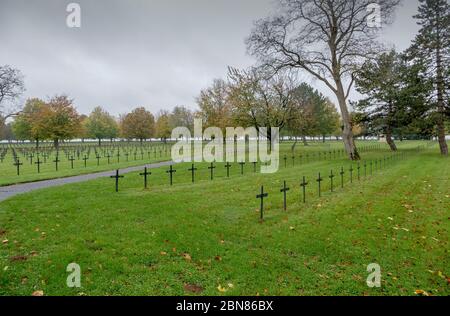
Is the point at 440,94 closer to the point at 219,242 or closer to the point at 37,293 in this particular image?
the point at 219,242

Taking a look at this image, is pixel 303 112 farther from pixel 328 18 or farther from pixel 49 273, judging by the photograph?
pixel 49 273

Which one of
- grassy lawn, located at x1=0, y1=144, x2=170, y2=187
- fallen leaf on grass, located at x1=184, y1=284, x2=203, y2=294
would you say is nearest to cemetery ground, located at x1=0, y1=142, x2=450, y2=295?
fallen leaf on grass, located at x1=184, y1=284, x2=203, y2=294

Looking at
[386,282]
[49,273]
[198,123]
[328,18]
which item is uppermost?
[328,18]

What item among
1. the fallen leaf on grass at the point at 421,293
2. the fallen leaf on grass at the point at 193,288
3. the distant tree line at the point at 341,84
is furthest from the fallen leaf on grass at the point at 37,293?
the distant tree line at the point at 341,84

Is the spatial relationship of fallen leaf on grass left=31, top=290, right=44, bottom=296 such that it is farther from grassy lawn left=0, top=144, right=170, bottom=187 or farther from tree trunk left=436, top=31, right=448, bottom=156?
tree trunk left=436, top=31, right=448, bottom=156

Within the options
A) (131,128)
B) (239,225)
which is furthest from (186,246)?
(131,128)

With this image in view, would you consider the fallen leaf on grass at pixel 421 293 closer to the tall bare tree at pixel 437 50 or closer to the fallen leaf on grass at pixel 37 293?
the fallen leaf on grass at pixel 37 293

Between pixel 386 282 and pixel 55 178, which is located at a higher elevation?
pixel 55 178

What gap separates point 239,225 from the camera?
7406mm

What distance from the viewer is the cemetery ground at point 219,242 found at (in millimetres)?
4560

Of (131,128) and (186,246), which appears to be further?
(131,128)

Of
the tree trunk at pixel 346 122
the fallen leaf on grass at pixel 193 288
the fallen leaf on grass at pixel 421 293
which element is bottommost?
the fallen leaf on grass at pixel 421 293
